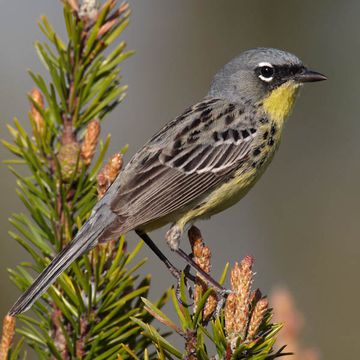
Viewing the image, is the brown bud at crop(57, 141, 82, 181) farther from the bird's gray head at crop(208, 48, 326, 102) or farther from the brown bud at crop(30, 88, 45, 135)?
the bird's gray head at crop(208, 48, 326, 102)

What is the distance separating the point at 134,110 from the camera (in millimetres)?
7242

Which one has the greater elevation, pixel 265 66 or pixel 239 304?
pixel 265 66

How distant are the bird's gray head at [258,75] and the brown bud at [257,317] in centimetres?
268

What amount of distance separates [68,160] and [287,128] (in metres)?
4.41

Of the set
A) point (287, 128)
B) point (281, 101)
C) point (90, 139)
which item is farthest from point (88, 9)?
point (287, 128)

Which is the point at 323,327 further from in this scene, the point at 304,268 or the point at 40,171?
the point at 40,171

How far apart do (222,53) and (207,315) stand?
514 cm

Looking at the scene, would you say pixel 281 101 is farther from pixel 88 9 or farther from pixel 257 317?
pixel 257 317

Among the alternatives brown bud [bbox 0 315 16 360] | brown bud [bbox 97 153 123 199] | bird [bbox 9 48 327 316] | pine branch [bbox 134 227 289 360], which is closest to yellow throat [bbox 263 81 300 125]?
bird [bbox 9 48 327 316]

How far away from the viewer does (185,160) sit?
478 cm

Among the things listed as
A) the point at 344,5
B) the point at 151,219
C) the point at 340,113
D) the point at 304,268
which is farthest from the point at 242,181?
the point at 344,5

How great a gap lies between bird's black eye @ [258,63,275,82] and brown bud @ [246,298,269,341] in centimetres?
279

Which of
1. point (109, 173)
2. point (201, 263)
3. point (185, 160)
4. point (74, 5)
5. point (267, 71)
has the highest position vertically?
point (74, 5)

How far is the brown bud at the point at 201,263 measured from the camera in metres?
2.95
